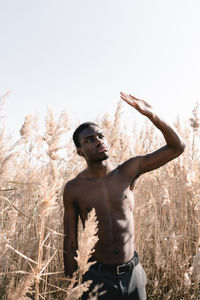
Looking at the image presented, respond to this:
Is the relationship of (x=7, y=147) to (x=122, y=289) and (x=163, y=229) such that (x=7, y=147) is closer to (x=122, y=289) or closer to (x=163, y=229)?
(x=122, y=289)

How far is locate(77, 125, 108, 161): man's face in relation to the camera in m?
1.92

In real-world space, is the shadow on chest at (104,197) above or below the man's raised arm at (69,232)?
above

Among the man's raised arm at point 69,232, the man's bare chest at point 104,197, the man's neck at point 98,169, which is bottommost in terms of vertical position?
the man's raised arm at point 69,232

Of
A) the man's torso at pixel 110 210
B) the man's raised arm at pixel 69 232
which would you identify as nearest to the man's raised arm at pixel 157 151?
the man's torso at pixel 110 210

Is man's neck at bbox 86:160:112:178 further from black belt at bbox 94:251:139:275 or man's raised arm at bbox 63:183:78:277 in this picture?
black belt at bbox 94:251:139:275

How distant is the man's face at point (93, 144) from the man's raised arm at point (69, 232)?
28cm

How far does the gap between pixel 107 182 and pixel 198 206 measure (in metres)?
0.78

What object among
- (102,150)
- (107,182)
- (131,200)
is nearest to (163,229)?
(131,200)

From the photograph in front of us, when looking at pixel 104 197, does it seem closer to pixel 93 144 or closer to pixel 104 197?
pixel 104 197

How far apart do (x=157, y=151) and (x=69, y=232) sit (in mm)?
799

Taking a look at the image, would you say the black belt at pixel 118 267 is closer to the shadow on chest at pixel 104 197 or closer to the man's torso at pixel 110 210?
the man's torso at pixel 110 210

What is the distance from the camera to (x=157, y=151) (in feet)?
6.53

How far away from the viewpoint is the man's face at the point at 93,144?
1.92 m

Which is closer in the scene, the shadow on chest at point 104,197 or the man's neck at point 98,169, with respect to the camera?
the shadow on chest at point 104,197
